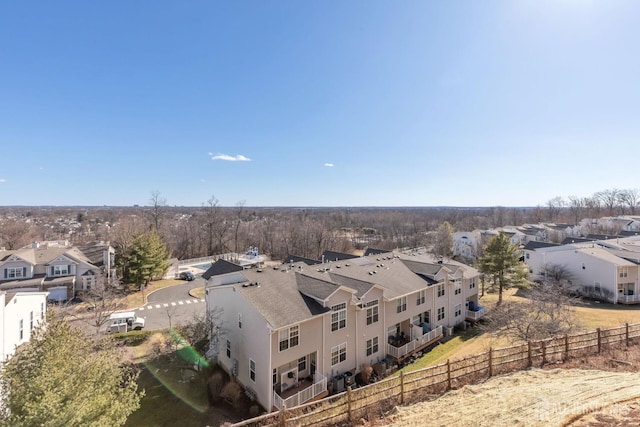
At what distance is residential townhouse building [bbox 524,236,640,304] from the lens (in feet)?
112

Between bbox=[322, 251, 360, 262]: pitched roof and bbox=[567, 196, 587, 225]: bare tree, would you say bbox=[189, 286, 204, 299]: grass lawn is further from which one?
bbox=[567, 196, 587, 225]: bare tree

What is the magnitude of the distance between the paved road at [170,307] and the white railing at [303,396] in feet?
38.5

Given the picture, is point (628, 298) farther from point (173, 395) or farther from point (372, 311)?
point (173, 395)

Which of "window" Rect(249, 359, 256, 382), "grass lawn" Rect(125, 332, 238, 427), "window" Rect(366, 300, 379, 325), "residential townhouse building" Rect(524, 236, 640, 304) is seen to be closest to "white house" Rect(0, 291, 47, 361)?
"grass lawn" Rect(125, 332, 238, 427)

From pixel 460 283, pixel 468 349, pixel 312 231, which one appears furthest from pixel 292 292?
pixel 312 231

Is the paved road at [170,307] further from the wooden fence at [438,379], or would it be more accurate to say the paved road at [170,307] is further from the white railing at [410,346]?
the wooden fence at [438,379]

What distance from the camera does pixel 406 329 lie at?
24.8m

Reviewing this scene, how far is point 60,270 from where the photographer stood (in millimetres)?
34250

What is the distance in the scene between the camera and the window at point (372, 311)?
20828 mm

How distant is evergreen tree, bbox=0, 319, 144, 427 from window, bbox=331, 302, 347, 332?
11.3 meters

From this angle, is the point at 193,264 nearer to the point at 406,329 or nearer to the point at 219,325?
the point at 219,325

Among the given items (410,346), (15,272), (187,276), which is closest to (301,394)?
(410,346)

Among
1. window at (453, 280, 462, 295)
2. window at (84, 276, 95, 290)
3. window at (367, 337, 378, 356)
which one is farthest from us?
window at (84, 276, 95, 290)

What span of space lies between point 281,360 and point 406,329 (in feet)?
41.4
